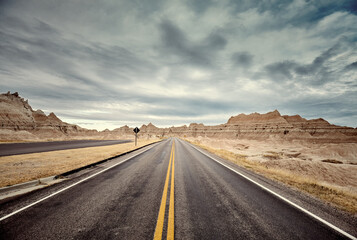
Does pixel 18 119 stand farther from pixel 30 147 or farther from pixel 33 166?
pixel 33 166

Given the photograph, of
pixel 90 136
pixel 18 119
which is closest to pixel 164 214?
pixel 18 119

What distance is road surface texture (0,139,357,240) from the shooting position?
2865 mm

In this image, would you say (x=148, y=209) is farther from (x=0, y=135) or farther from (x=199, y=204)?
(x=0, y=135)

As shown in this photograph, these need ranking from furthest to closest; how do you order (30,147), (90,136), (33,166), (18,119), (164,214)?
(90,136) → (18,119) → (30,147) → (33,166) → (164,214)

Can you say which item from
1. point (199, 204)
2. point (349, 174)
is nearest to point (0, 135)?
point (199, 204)

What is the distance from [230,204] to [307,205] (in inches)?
98.0

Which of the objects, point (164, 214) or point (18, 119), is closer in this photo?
point (164, 214)

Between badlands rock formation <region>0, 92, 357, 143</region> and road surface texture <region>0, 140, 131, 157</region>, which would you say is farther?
badlands rock formation <region>0, 92, 357, 143</region>

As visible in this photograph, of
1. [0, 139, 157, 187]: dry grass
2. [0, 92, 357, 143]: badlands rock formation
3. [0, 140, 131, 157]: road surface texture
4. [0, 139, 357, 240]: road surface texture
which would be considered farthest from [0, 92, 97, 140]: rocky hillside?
[0, 139, 357, 240]: road surface texture

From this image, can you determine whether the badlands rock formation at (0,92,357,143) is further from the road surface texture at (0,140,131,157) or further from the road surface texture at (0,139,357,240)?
the road surface texture at (0,139,357,240)

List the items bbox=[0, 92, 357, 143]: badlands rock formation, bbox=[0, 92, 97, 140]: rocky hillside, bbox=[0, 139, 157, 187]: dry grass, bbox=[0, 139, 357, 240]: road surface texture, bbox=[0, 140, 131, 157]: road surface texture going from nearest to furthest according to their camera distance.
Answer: bbox=[0, 139, 357, 240]: road surface texture, bbox=[0, 139, 157, 187]: dry grass, bbox=[0, 140, 131, 157]: road surface texture, bbox=[0, 92, 97, 140]: rocky hillside, bbox=[0, 92, 357, 143]: badlands rock formation

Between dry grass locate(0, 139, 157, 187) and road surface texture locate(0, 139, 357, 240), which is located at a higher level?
road surface texture locate(0, 139, 357, 240)

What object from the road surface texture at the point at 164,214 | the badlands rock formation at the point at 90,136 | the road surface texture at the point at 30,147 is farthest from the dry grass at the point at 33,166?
the badlands rock formation at the point at 90,136

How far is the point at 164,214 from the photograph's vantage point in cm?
354
